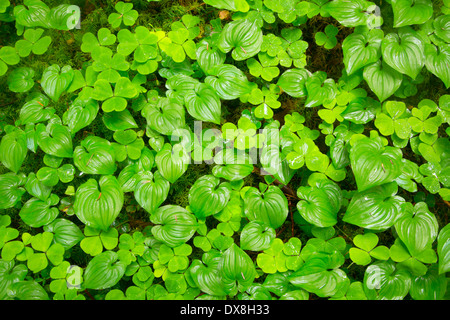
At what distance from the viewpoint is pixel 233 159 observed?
64.8 inches

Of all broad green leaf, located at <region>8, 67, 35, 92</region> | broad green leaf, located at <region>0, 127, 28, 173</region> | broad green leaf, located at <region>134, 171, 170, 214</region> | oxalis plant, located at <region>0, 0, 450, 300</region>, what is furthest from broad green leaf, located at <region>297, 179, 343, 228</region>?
broad green leaf, located at <region>8, 67, 35, 92</region>

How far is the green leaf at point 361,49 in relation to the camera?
5.30 ft

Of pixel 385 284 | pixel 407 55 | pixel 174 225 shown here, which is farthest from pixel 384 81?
pixel 174 225

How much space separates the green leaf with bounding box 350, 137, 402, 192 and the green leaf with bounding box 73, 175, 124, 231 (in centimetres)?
124

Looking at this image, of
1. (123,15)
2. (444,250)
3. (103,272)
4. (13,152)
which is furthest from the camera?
(123,15)

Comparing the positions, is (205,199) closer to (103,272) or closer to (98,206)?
(98,206)

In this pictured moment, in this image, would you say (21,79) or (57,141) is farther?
(21,79)

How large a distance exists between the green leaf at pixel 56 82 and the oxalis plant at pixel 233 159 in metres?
0.01

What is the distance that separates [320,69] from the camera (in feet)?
6.29

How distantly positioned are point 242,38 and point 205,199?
94 centimetres

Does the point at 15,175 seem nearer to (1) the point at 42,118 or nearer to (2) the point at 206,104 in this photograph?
(1) the point at 42,118

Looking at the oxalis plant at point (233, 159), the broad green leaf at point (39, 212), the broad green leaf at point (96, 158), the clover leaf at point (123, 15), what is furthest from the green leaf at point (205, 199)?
the clover leaf at point (123, 15)

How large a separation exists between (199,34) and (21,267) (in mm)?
1712
